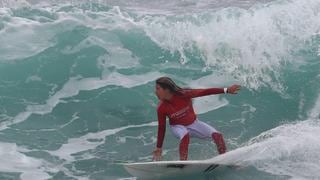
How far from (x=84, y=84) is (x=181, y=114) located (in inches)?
137

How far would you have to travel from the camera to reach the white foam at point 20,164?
690cm

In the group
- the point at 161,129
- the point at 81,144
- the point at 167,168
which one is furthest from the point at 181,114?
the point at 81,144

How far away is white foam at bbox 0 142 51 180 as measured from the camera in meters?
6.90

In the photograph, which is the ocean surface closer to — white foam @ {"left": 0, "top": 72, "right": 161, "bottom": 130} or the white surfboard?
white foam @ {"left": 0, "top": 72, "right": 161, "bottom": 130}

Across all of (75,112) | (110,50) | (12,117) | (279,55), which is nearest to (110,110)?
(75,112)

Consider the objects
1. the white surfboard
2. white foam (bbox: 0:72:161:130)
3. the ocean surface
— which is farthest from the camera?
white foam (bbox: 0:72:161:130)

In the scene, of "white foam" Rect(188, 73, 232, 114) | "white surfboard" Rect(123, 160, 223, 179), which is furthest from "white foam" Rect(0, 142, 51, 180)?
"white foam" Rect(188, 73, 232, 114)

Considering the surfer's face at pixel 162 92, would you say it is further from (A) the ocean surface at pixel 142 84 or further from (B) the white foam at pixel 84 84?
(B) the white foam at pixel 84 84

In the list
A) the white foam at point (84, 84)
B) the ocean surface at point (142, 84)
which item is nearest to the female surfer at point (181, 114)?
the ocean surface at point (142, 84)

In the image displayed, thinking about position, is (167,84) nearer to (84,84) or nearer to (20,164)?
(20,164)

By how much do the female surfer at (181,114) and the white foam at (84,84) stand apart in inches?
112

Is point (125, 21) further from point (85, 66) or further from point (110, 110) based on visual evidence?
point (110, 110)

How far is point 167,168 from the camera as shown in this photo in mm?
6598

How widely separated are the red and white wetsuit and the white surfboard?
39cm
